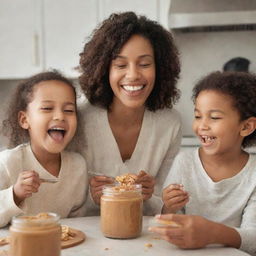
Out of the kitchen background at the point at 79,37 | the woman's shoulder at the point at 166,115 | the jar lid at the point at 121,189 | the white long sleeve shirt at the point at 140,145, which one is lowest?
the jar lid at the point at 121,189

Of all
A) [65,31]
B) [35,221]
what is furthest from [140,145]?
[65,31]

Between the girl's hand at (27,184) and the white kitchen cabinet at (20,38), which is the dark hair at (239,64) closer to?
the white kitchen cabinet at (20,38)

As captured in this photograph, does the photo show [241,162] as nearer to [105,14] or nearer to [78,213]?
[78,213]

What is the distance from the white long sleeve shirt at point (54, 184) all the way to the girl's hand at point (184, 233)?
0.49 m

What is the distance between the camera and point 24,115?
166 centimetres

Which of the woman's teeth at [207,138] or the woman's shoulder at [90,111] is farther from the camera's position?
the woman's shoulder at [90,111]

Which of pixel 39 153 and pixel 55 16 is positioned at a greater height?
pixel 55 16

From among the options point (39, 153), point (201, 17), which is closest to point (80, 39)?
point (201, 17)

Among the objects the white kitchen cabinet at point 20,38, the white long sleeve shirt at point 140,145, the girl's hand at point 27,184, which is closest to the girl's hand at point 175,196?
the girl's hand at point 27,184

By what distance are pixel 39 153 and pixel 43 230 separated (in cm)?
66

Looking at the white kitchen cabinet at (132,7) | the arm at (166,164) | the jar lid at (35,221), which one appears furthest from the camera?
the white kitchen cabinet at (132,7)

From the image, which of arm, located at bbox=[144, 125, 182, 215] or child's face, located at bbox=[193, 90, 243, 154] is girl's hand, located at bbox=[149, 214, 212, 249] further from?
arm, located at bbox=[144, 125, 182, 215]

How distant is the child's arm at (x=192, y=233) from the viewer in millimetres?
1145

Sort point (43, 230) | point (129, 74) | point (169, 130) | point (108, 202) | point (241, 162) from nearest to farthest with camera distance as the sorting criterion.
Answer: point (43, 230), point (108, 202), point (241, 162), point (129, 74), point (169, 130)
